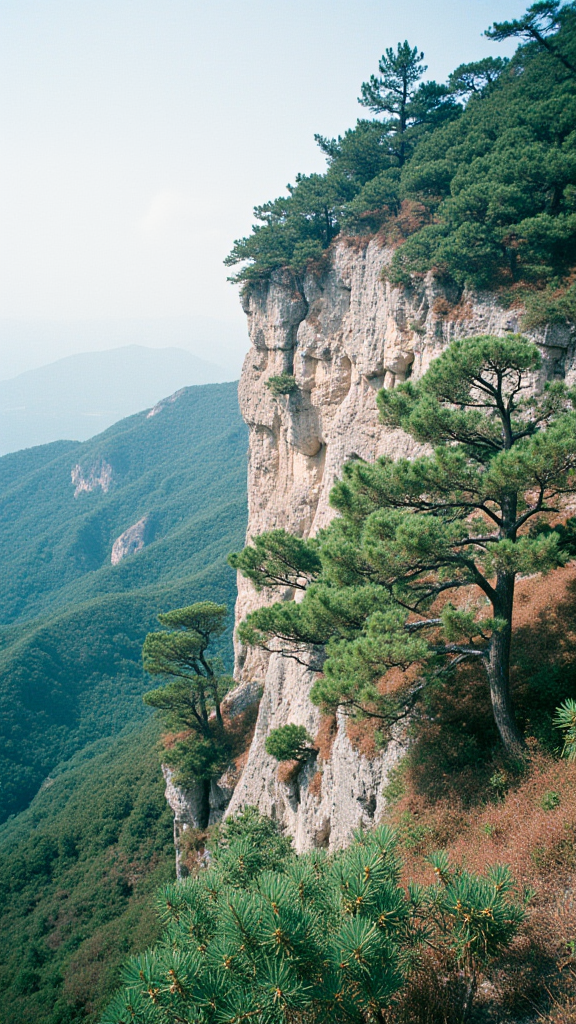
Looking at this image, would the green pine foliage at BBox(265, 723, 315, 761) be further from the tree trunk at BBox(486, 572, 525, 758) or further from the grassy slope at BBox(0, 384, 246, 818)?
the grassy slope at BBox(0, 384, 246, 818)

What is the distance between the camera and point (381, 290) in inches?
876

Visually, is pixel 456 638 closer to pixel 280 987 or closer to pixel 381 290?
pixel 280 987

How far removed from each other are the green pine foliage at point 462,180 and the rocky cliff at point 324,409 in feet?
3.57

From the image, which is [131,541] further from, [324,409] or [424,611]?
[424,611]

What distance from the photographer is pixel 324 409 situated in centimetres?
2625

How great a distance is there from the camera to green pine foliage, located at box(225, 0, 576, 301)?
15516 millimetres

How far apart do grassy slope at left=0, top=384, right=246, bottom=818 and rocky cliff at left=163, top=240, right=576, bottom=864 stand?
33835 mm

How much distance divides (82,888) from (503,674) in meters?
28.6

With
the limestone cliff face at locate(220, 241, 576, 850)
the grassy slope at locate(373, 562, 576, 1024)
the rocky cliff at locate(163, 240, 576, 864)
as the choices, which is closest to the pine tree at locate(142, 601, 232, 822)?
the limestone cliff face at locate(220, 241, 576, 850)

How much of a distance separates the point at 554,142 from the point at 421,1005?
20825 mm

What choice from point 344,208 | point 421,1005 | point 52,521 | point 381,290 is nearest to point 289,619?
point 421,1005

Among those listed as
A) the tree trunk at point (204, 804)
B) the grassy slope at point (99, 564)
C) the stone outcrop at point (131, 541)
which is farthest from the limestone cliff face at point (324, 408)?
the stone outcrop at point (131, 541)

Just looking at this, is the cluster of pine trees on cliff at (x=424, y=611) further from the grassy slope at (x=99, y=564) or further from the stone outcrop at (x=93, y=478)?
the stone outcrop at (x=93, y=478)

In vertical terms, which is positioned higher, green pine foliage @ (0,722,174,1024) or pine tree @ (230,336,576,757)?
pine tree @ (230,336,576,757)
